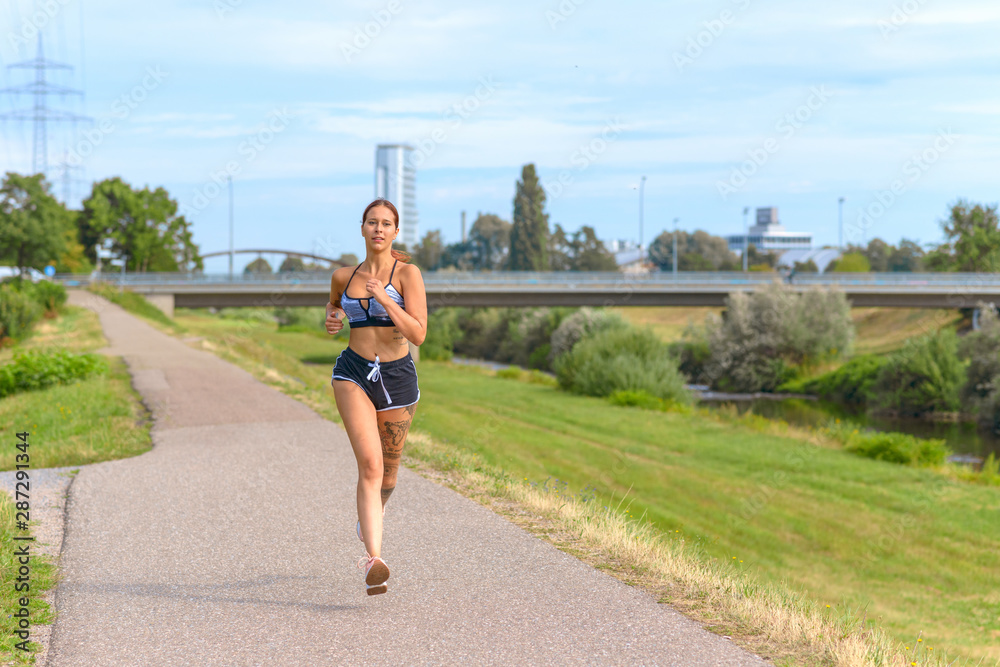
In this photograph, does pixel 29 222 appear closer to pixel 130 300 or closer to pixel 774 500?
pixel 130 300

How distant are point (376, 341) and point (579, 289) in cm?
5286

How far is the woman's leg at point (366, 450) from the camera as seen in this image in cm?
543

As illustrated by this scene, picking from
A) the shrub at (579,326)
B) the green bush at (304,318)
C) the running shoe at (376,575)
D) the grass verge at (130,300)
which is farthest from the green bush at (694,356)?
the running shoe at (376,575)

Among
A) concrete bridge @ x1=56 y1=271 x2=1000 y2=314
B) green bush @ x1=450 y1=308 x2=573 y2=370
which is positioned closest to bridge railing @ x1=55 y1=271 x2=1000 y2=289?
concrete bridge @ x1=56 y1=271 x2=1000 y2=314

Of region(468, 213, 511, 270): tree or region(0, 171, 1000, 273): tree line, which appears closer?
region(0, 171, 1000, 273): tree line

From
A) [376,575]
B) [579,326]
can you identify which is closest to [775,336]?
[579,326]

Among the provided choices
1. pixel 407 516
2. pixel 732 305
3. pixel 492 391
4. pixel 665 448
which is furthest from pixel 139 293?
pixel 407 516

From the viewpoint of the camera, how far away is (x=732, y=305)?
57125mm

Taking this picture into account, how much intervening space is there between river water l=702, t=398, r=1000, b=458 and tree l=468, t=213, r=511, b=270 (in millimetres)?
92373

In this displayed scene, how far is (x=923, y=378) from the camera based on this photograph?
4469 centimetres

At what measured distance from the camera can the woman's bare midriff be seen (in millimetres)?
5492

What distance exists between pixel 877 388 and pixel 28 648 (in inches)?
1899

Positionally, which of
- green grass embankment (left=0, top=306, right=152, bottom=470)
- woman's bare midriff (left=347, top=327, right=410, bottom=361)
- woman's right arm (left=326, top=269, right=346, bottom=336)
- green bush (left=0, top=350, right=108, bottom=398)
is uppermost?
woman's right arm (left=326, top=269, right=346, bottom=336)

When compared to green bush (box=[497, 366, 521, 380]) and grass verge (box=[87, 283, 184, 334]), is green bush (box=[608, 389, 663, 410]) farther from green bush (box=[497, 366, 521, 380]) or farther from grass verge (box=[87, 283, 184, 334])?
grass verge (box=[87, 283, 184, 334])
